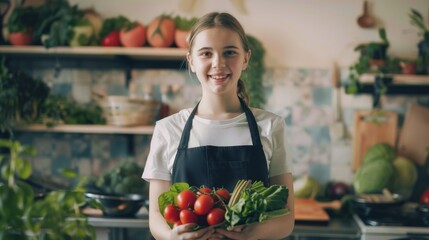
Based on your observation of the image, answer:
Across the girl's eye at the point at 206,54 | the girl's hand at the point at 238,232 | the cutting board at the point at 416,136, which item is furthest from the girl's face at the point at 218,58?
the cutting board at the point at 416,136

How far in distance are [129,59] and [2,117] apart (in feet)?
2.43

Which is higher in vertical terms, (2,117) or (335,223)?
(2,117)

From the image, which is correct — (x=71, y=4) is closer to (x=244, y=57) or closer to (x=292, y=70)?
(x=292, y=70)

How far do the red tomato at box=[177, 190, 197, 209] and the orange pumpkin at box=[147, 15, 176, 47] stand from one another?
148 cm

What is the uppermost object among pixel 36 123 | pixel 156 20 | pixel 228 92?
pixel 156 20

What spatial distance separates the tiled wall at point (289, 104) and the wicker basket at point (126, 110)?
27 cm

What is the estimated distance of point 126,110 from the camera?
2.33 meters

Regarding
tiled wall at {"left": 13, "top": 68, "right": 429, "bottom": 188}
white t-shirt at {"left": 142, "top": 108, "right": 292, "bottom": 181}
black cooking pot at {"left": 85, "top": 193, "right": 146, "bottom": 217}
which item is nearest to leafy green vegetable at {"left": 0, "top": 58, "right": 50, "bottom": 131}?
tiled wall at {"left": 13, "top": 68, "right": 429, "bottom": 188}

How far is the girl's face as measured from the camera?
3.95 feet

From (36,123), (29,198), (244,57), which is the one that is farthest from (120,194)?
(29,198)

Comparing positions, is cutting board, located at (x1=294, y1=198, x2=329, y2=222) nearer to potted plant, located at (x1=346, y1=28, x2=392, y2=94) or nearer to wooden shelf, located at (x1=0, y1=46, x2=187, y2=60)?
potted plant, located at (x1=346, y1=28, x2=392, y2=94)

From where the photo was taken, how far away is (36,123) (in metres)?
2.42

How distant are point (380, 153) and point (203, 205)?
1698mm

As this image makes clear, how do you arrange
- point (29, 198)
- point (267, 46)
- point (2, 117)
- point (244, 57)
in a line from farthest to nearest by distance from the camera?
point (267, 46) < point (2, 117) < point (244, 57) < point (29, 198)
